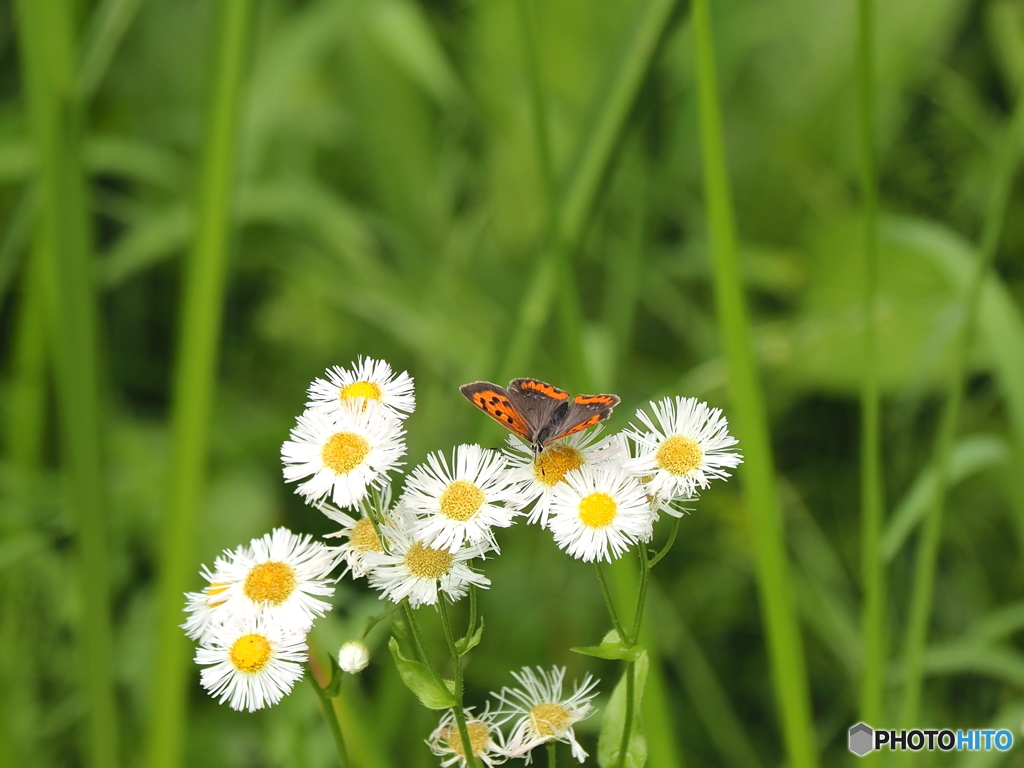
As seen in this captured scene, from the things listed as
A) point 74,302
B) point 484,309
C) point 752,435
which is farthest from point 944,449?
point 484,309

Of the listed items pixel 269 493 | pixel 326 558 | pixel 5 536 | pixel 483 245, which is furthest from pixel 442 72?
pixel 326 558

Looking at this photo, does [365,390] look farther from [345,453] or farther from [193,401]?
[193,401]

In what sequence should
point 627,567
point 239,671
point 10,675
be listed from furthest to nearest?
1. point 10,675
2. point 627,567
3. point 239,671

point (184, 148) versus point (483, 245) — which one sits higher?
point (184, 148)

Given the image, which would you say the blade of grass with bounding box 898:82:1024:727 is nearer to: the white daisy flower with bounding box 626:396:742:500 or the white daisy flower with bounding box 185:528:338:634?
the white daisy flower with bounding box 626:396:742:500

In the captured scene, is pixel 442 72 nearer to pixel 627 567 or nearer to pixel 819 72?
pixel 819 72
